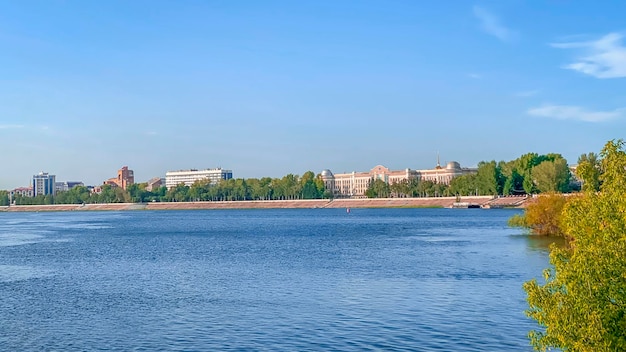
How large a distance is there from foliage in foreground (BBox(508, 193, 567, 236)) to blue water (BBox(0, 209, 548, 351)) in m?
10.3

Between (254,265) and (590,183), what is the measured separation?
1242 inches

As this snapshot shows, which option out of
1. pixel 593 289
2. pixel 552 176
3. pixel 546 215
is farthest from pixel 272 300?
pixel 552 176

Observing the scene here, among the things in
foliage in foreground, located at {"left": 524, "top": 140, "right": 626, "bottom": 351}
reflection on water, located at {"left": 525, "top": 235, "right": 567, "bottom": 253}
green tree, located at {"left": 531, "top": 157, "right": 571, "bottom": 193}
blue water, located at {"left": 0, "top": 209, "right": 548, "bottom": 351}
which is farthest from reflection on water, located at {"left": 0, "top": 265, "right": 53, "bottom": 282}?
green tree, located at {"left": 531, "top": 157, "right": 571, "bottom": 193}

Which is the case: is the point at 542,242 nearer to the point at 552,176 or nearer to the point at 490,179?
the point at 552,176

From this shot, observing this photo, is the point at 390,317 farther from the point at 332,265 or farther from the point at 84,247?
the point at 84,247

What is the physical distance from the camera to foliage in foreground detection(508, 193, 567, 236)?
63.7 m

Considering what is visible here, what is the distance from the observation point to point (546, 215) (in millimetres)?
65000

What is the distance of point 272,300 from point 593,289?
18572 mm

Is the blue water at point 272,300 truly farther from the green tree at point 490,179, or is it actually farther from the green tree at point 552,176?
the green tree at point 490,179

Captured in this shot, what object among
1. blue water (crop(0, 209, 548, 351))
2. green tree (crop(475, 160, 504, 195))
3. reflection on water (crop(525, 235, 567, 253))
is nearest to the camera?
blue water (crop(0, 209, 548, 351))

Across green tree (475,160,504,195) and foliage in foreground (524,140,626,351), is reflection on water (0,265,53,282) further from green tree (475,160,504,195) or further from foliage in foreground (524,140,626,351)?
green tree (475,160,504,195)

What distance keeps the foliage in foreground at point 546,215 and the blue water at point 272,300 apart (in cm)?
1026

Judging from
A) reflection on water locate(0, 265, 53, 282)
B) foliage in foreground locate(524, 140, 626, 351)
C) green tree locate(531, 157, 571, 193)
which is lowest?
reflection on water locate(0, 265, 53, 282)

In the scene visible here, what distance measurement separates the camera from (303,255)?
52.4 metres
